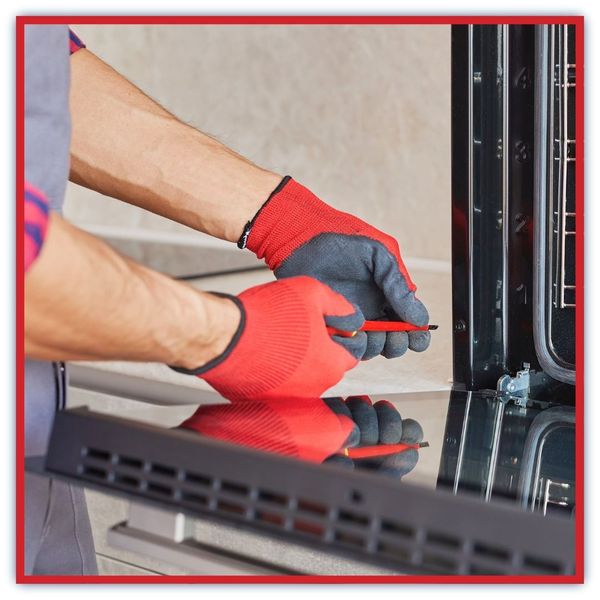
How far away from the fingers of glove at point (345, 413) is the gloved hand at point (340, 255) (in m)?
0.17

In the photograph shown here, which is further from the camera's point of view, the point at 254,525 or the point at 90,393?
the point at 90,393

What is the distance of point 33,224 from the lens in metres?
0.80

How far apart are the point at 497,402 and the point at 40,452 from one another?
66 centimetres

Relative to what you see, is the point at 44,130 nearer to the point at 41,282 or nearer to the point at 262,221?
the point at 41,282

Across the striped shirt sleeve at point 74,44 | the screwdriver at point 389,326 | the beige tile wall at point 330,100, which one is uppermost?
the beige tile wall at point 330,100

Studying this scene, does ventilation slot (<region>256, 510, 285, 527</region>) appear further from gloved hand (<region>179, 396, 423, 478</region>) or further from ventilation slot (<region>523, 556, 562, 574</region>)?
ventilation slot (<region>523, 556, 562, 574</region>)

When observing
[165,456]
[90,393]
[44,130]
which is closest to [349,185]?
[90,393]

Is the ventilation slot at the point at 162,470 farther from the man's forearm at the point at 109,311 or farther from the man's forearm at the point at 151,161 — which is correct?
the man's forearm at the point at 151,161

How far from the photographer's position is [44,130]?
1044 mm

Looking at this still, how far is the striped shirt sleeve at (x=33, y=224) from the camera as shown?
79 cm

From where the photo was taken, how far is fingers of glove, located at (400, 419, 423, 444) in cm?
103

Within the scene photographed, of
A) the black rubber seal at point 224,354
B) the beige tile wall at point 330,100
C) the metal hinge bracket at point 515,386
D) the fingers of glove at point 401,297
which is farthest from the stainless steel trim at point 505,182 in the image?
the beige tile wall at point 330,100

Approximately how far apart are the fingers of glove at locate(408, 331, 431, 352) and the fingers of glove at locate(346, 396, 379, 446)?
168mm

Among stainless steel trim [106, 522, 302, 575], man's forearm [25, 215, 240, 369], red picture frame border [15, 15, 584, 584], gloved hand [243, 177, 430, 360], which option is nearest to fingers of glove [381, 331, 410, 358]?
gloved hand [243, 177, 430, 360]
